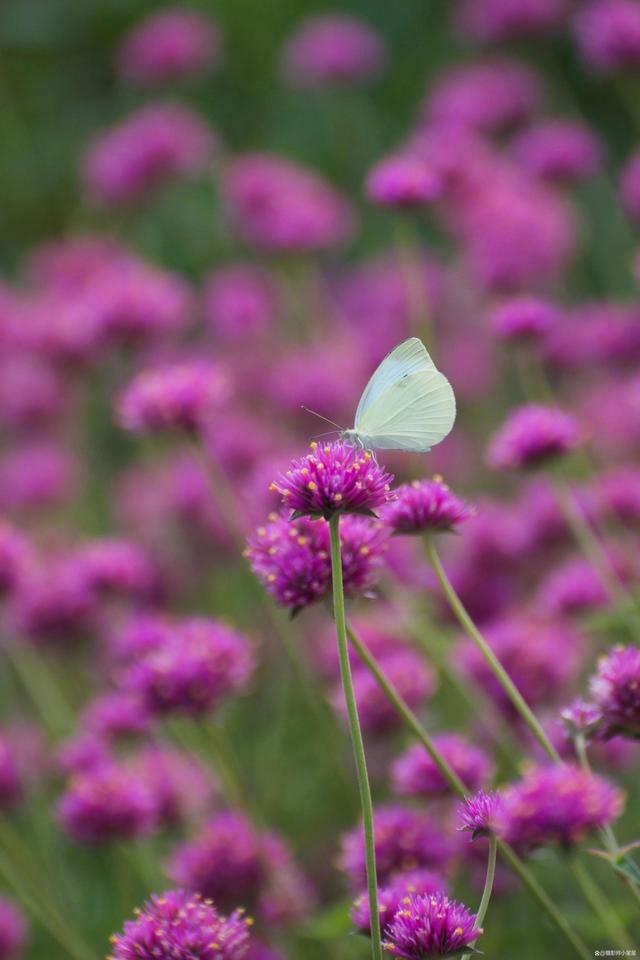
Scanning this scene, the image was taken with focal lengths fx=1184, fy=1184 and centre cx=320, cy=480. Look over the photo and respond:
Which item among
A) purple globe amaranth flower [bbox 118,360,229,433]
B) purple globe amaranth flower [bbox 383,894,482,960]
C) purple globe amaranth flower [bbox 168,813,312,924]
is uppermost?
purple globe amaranth flower [bbox 118,360,229,433]

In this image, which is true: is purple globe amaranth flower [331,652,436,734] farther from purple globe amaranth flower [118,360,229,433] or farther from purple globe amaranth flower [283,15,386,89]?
purple globe amaranth flower [283,15,386,89]

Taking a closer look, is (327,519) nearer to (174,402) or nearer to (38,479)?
(174,402)

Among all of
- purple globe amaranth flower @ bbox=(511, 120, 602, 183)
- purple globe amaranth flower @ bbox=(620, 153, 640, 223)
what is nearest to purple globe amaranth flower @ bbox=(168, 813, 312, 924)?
purple globe amaranth flower @ bbox=(620, 153, 640, 223)

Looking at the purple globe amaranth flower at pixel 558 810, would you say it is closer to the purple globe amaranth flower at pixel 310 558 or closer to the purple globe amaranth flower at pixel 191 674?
the purple globe amaranth flower at pixel 310 558

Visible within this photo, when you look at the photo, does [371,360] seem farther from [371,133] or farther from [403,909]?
[403,909]

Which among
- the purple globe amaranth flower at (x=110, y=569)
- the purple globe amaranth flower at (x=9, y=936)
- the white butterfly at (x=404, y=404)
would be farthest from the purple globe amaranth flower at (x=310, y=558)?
the purple globe amaranth flower at (x=110, y=569)

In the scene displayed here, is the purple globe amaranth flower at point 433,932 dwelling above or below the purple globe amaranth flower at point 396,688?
below

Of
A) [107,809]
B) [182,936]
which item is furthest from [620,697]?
[107,809]
